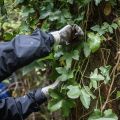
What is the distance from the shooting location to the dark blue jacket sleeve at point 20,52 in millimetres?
1673

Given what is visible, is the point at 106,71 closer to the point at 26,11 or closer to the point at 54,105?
the point at 54,105

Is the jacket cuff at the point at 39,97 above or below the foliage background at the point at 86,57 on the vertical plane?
below

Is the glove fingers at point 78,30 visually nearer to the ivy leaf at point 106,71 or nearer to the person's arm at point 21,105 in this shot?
the ivy leaf at point 106,71

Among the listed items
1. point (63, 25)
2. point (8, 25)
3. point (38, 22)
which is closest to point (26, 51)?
point (63, 25)

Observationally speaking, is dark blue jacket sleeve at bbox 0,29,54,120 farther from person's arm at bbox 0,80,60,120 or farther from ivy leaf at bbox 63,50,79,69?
person's arm at bbox 0,80,60,120

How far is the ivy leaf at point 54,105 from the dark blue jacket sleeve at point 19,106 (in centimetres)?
45

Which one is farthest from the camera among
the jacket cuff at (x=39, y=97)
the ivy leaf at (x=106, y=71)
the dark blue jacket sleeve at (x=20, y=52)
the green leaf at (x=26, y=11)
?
the jacket cuff at (x=39, y=97)

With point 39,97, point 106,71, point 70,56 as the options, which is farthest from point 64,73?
point 39,97

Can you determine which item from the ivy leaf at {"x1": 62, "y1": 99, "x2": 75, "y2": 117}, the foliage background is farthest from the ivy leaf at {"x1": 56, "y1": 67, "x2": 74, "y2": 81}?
the ivy leaf at {"x1": 62, "y1": 99, "x2": 75, "y2": 117}

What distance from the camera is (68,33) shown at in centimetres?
188

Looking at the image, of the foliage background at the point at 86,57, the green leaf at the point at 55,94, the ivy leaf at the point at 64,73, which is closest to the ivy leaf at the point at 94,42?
the foliage background at the point at 86,57

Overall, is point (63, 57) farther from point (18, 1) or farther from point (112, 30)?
point (18, 1)

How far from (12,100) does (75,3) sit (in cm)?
71

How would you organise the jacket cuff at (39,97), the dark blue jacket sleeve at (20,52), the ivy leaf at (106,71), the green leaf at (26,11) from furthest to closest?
the jacket cuff at (39,97)
the green leaf at (26,11)
the ivy leaf at (106,71)
the dark blue jacket sleeve at (20,52)
